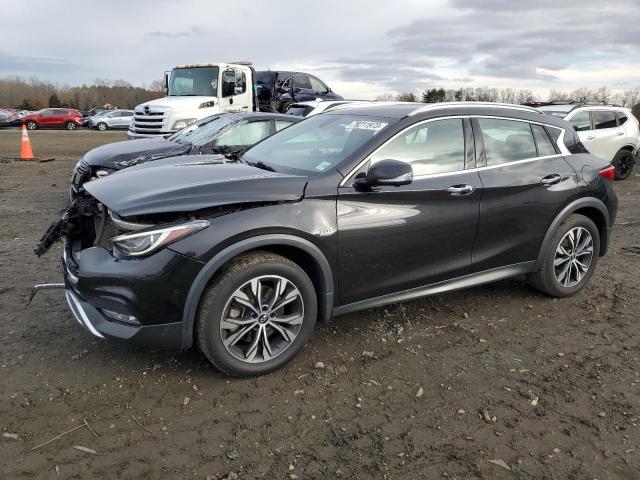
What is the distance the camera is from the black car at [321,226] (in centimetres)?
312

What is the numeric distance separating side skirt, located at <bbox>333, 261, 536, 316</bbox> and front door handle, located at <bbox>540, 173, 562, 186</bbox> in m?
0.68

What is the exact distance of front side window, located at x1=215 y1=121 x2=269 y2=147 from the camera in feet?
28.0

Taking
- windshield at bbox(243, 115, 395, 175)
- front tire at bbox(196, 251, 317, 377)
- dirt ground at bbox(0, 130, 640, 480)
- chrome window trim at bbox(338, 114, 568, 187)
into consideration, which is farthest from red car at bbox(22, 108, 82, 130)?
front tire at bbox(196, 251, 317, 377)

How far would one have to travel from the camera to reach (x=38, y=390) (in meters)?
3.23

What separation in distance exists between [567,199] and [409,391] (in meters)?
2.37

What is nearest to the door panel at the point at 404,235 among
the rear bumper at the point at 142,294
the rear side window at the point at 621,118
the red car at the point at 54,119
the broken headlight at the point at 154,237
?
the broken headlight at the point at 154,237

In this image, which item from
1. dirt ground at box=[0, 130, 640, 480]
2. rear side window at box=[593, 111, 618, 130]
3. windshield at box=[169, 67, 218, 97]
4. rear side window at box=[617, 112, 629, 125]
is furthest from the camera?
windshield at box=[169, 67, 218, 97]

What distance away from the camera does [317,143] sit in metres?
4.20

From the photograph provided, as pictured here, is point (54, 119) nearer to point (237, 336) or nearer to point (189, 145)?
point (189, 145)

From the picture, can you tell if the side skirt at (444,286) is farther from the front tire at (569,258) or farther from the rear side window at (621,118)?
the rear side window at (621,118)

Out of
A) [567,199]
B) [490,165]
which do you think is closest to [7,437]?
[490,165]

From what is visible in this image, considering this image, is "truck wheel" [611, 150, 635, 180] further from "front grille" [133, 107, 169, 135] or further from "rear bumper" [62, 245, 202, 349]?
"rear bumper" [62, 245, 202, 349]

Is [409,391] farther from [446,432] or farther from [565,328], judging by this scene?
[565,328]

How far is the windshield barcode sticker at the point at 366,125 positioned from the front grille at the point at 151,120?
1016cm
